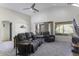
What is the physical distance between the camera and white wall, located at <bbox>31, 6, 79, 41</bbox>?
89.9 inches

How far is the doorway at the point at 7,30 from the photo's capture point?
230cm

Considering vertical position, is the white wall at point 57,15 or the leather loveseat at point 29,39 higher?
the white wall at point 57,15

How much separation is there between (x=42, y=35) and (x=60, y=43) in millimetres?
408

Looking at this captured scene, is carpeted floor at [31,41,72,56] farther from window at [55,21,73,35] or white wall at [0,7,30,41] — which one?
white wall at [0,7,30,41]

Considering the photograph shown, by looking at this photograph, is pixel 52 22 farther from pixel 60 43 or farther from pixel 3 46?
pixel 3 46

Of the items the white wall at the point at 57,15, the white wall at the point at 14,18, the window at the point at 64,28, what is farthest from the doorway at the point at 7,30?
the window at the point at 64,28

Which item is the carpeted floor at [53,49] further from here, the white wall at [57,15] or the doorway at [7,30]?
the doorway at [7,30]

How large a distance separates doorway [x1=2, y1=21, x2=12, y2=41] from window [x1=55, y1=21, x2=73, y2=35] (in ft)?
3.16

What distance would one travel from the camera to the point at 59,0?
2.34 metres

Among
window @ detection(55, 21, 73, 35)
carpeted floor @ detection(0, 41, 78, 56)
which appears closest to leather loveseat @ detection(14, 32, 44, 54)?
carpeted floor @ detection(0, 41, 78, 56)

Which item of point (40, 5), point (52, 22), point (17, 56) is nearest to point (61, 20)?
point (52, 22)

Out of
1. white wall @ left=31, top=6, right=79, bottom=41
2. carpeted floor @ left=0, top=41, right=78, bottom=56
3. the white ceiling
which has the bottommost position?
carpeted floor @ left=0, top=41, right=78, bottom=56

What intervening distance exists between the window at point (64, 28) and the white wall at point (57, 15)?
0.08 meters

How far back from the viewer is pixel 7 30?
233cm
